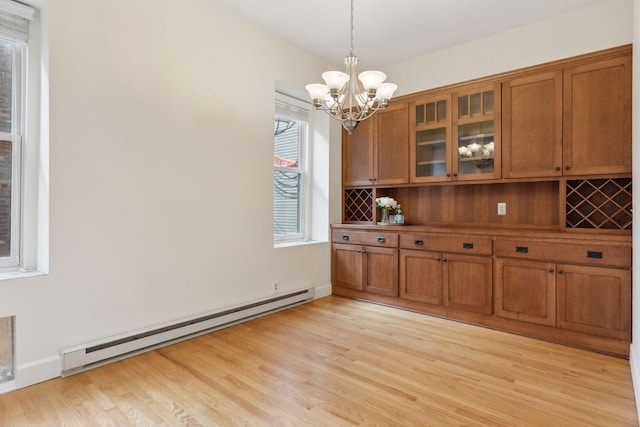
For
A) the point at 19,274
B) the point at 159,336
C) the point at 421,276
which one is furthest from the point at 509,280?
the point at 19,274

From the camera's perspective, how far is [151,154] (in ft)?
9.09

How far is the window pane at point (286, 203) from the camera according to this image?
4178mm

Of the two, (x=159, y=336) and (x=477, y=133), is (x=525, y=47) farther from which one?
(x=159, y=336)

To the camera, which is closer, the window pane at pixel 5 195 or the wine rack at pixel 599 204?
the window pane at pixel 5 195

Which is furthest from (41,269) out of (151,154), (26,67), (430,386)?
(430,386)

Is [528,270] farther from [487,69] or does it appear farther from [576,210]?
[487,69]

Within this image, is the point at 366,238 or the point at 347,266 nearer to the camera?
the point at 366,238

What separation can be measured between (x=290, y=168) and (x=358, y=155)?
0.87 m

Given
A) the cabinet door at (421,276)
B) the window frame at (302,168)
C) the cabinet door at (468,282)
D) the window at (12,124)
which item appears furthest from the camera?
the window frame at (302,168)

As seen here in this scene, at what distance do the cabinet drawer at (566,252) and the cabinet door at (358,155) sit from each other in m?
1.70

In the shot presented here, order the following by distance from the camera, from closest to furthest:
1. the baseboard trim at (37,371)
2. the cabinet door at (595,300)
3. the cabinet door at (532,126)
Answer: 1. the baseboard trim at (37,371)
2. the cabinet door at (595,300)
3. the cabinet door at (532,126)

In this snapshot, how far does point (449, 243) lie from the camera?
11.6 feet

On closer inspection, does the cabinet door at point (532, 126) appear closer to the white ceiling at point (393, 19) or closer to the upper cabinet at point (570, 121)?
the upper cabinet at point (570, 121)

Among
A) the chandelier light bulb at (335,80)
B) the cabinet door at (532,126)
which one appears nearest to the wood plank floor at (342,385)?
the cabinet door at (532,126)
